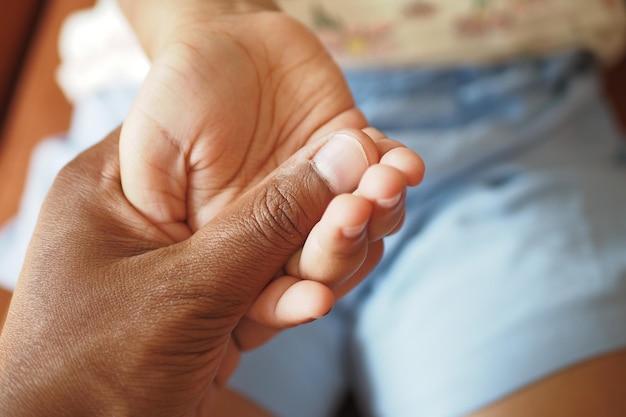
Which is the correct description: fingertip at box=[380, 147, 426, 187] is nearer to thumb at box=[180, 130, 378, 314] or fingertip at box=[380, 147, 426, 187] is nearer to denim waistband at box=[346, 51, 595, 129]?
thumb at box=[180, 130, 378, 314]

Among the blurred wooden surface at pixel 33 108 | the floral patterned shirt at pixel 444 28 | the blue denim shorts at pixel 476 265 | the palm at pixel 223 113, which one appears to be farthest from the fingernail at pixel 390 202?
the blurred wooden surface at pixel 33 108

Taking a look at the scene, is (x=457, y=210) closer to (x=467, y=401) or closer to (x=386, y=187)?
(x=467, y=401)

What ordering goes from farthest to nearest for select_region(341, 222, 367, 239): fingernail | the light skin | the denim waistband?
the denim waistband, the light skin, select_region(341, 222, 367, 239): fingernail

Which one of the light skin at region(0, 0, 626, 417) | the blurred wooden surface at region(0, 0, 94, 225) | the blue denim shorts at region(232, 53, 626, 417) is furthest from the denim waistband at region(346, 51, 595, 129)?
the blurred wooden surface at region(0, 0, 94, 225)

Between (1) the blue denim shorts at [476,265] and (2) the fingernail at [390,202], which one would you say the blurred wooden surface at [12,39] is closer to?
(1) the blue denim shorts at [476,265]

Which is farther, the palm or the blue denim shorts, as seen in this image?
Result: the blue denim shorts

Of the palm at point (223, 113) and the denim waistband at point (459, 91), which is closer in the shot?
the palm at point (223, 113)

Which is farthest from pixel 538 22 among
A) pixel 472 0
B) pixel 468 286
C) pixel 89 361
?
pixel 89 361
